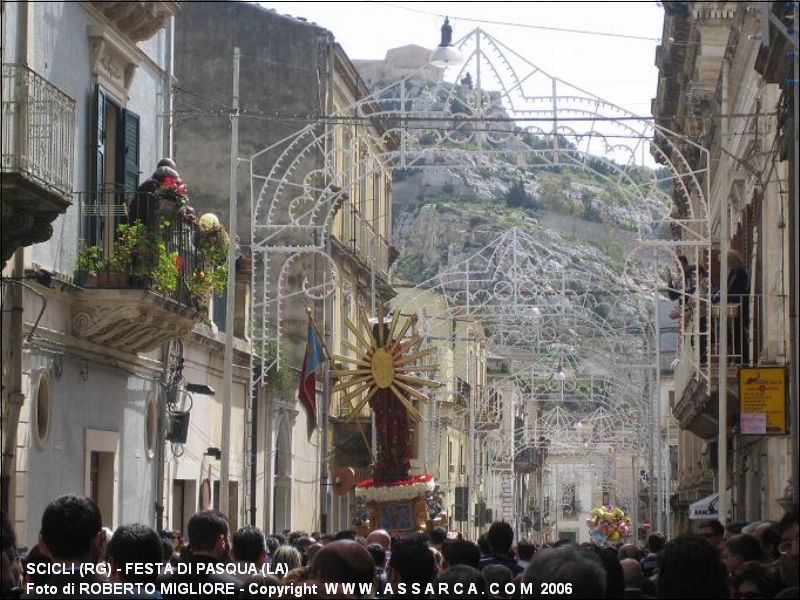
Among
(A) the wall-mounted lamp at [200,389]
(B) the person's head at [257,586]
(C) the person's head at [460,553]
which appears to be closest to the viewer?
(B) the person's head at [257,586]

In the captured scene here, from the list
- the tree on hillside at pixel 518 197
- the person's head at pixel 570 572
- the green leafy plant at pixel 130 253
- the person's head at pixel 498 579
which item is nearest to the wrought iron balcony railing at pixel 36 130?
the green leafy plant at pixel 130 253

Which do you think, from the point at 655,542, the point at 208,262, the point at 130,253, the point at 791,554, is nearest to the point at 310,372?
the point at 208,262

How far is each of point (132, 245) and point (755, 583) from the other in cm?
1218

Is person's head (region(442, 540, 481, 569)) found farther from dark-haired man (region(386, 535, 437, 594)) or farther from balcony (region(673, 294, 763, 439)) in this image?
balcony (region(673, 294, 763, 439))

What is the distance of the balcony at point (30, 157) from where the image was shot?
15695 millimetres

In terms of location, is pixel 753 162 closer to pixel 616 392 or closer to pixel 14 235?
pixel 14 235

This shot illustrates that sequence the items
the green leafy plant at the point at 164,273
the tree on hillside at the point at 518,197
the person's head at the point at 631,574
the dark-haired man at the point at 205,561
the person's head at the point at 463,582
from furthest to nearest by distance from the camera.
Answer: the tree on hillside at the point at 518,197, the green leafy plant at the point at 164,273, the person's head at the point at 631,574, the dark-haired man at the point at 205,561, the person's head at the point at 463,582

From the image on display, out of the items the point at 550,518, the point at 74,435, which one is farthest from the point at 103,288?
the point at 550,518

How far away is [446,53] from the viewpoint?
22172 millimetres

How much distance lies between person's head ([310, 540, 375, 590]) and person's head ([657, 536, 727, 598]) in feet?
4.32

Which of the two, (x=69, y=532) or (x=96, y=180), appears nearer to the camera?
(x=69, y=532)

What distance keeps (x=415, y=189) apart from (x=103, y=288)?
103271 mm

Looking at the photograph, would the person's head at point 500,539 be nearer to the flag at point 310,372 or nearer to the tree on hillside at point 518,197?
the flag at point 310,372

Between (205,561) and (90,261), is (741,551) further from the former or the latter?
(90,261)
